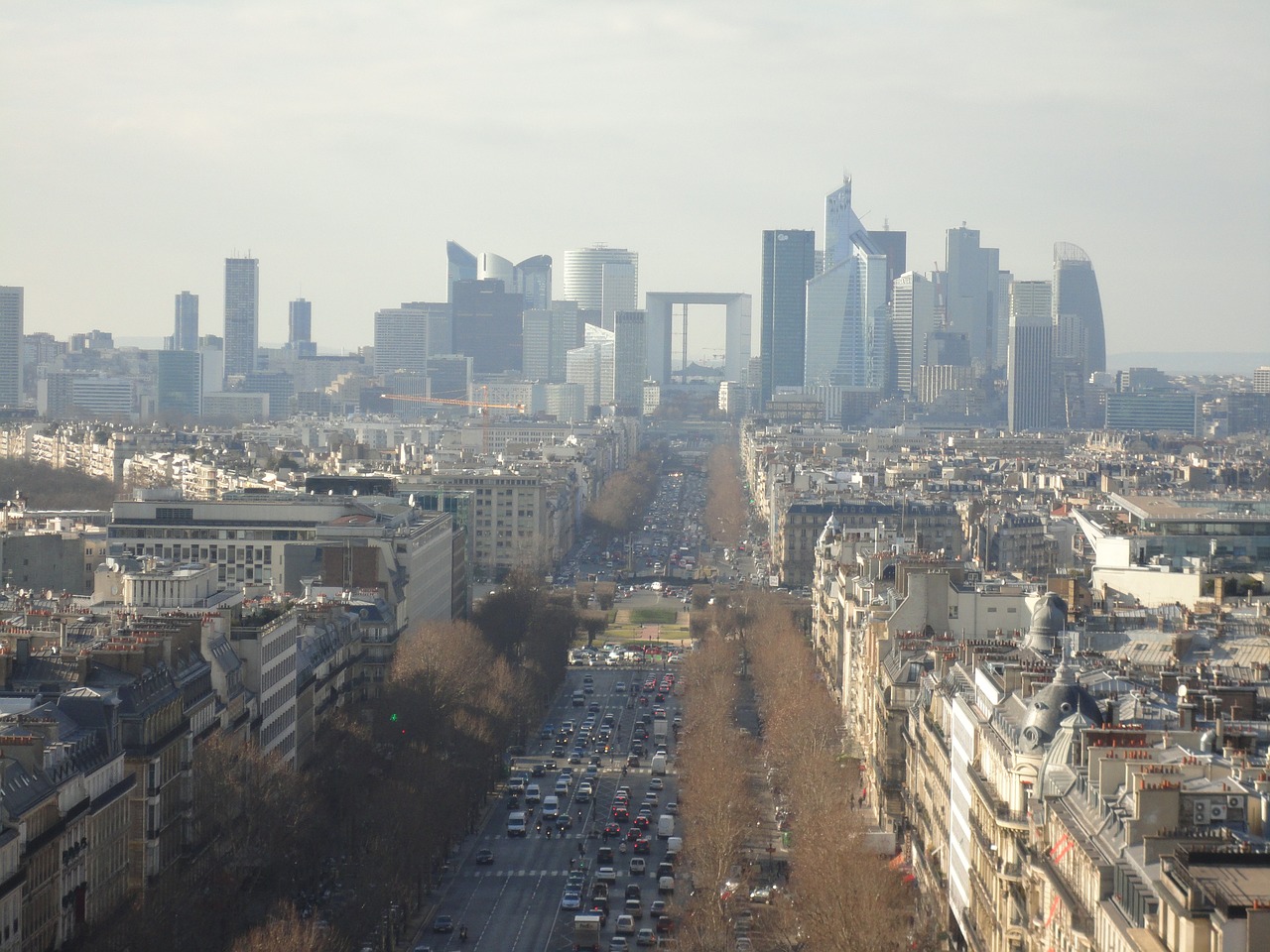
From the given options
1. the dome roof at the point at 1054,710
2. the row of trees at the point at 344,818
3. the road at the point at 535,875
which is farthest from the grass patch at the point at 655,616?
the dome roof at the point at 1054,710

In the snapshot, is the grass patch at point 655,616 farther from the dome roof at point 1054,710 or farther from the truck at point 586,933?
A: the dome roof at point 1054,710

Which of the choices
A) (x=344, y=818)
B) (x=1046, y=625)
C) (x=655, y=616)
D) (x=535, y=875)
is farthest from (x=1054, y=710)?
(x=655, y=616)

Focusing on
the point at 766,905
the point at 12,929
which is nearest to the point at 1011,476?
the point at 766,905

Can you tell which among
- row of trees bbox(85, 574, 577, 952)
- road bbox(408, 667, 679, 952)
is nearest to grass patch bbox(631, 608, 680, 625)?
row of trees bbox(85, 574, 577, 952)

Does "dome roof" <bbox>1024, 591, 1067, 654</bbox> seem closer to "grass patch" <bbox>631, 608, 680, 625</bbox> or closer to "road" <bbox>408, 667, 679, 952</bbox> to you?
"road" <bbox>408, 667, 679, 952</bbox>

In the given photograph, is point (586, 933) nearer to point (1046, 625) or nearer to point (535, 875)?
point (535, 875)

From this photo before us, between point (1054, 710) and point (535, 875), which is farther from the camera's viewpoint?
point (535, 875)

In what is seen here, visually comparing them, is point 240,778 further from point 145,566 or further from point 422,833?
point 145,566
